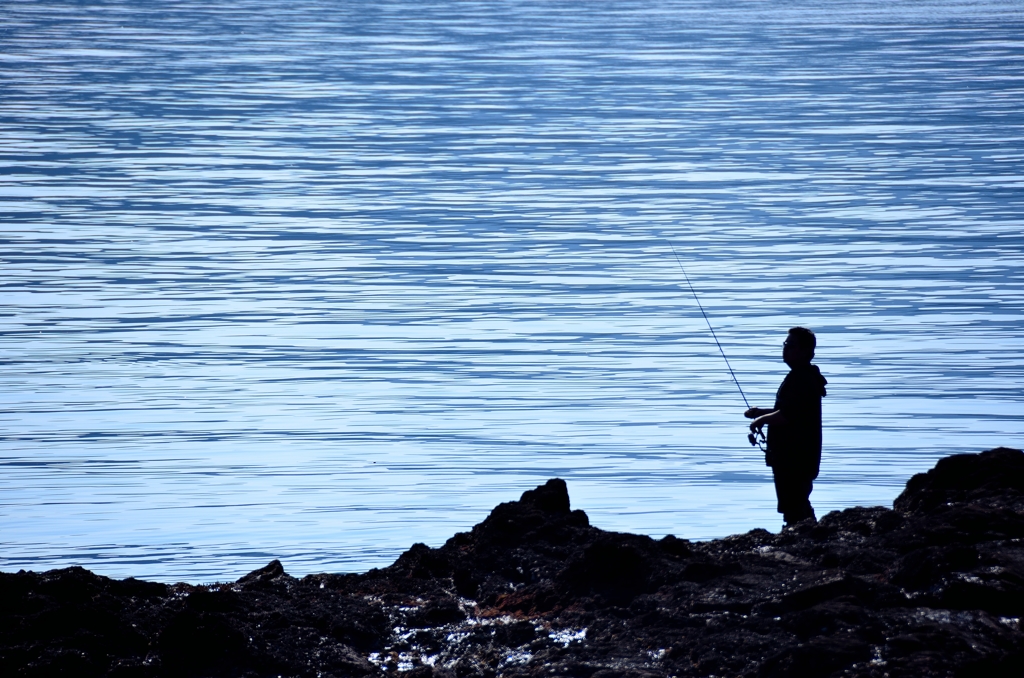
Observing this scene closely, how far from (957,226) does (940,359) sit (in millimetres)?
6721

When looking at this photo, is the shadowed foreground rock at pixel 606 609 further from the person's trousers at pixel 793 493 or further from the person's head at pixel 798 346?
the person's head at pixel 798 346

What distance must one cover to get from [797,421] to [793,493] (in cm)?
Result: 44

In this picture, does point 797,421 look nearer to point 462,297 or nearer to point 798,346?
point 798,346


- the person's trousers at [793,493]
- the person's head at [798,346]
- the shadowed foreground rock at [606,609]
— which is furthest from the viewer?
the person's trousers at [793,493]

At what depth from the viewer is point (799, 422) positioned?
341 inches

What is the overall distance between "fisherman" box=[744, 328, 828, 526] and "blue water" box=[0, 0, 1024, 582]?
2.01m

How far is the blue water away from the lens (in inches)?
460

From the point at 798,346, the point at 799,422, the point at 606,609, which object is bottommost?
the point at 606,609

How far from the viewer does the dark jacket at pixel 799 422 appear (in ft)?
28.4

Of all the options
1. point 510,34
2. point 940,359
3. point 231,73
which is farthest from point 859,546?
point 510,34

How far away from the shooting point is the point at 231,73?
4075 centimetres

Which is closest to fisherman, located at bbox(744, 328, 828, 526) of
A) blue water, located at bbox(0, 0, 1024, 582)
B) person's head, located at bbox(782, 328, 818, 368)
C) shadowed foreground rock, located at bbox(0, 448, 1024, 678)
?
person's head, located at bbox(782, 328, 818, 368)

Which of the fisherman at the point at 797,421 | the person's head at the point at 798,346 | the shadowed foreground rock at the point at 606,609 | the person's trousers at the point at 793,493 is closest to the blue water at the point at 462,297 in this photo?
the person's trousers at the point at 793,493

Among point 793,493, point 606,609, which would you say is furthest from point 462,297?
point 606,609
